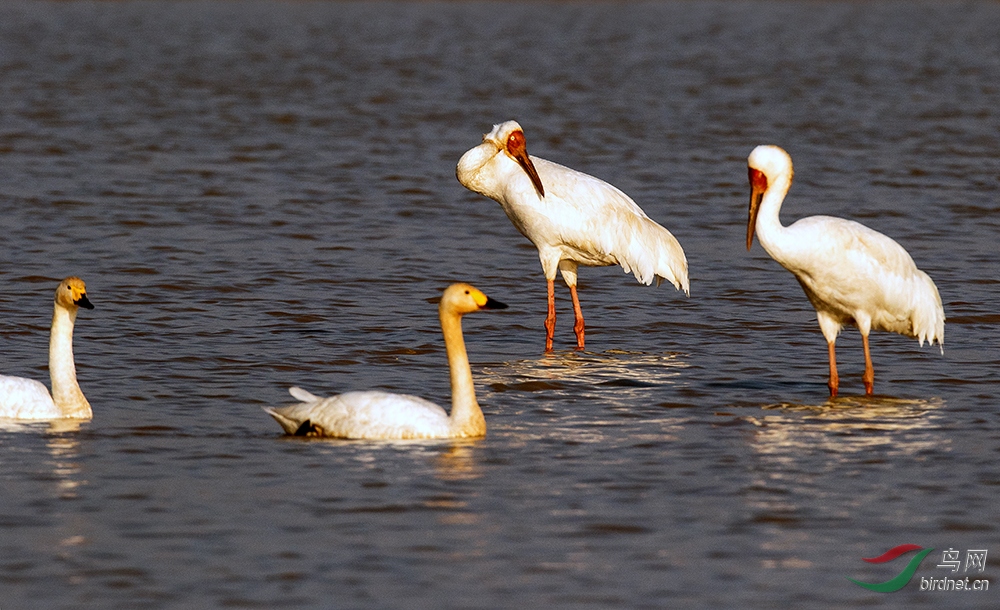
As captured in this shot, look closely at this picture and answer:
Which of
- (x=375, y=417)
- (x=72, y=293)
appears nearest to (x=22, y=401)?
(x=72, y=293)

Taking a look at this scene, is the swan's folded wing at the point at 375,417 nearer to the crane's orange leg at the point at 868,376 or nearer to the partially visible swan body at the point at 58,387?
the partially visible swan body at the point at 58,387

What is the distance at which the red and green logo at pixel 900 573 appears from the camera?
7.86 metres

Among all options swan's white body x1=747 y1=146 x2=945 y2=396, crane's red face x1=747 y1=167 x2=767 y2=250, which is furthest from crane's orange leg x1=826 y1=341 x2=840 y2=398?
crane's red face x1=747 y1=167 x2=767 y2=250

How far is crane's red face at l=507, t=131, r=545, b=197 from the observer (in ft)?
46.0

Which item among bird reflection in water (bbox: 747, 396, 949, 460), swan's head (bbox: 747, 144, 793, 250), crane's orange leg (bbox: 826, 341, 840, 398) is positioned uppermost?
swan's head (bbox: 747, 144, 793, 250)

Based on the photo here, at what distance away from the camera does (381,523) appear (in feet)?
28.3

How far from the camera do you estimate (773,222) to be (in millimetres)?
11195

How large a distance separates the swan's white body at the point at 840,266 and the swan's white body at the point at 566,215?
259cm

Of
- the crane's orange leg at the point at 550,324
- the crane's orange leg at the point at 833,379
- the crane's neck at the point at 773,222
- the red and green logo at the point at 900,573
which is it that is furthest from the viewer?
the crane's orange leg at the point at 550,324

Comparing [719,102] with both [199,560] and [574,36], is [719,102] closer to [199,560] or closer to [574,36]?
[574,36]

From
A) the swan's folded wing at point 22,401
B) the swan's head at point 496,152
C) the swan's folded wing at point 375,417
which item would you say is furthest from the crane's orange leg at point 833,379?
the swan's folded wing at point 22,401

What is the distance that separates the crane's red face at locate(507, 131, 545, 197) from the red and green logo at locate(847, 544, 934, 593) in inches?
247

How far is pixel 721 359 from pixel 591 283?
396 cm

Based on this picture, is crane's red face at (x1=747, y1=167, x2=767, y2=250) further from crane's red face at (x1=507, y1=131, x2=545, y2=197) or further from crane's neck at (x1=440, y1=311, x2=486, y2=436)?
crane's red face at (x1=507, y1=131, x2=545, y2=197)
